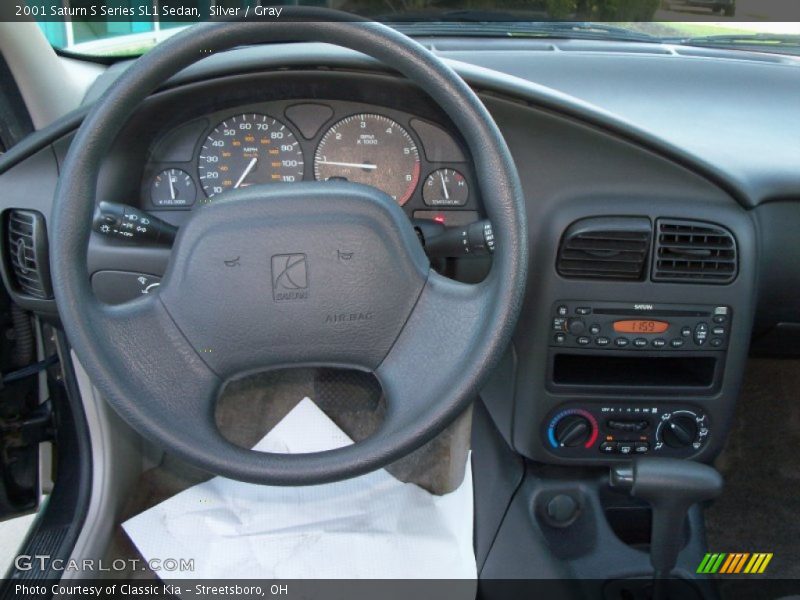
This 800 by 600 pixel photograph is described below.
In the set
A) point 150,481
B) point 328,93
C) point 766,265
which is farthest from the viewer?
point 150,481

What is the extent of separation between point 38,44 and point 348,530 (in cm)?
119

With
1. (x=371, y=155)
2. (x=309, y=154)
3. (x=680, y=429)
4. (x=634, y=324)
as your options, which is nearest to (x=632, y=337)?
(x=634, y=324)

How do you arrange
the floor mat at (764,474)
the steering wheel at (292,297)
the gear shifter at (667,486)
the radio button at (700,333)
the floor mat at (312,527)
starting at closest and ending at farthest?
the steering wheel at (292,297) < the gear shifter at (667,486) < the radio button at (700,333) < the floor mat at (312,527) < the floor mat at (764,474)

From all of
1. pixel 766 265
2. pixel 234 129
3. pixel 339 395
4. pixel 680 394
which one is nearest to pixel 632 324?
pixel 680 394

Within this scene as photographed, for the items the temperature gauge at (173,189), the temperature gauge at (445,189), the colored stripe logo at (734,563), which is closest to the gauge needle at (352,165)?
the temperature gauge at (445,189)

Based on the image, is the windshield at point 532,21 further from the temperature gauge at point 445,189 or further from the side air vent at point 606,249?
the side air vent at point 606,249

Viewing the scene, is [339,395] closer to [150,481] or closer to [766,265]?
[150,481]

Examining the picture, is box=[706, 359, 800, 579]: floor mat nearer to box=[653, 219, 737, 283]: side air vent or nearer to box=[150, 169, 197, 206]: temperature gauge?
box=[653, 219, 737, 283]: side air vent

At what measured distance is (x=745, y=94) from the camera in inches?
79.6

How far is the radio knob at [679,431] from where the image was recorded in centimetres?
160

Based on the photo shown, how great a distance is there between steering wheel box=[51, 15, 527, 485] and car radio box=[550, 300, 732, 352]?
39 cm

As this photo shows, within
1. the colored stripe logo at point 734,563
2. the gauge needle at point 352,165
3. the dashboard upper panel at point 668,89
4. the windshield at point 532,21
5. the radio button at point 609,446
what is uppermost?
the windshield at point 532,21

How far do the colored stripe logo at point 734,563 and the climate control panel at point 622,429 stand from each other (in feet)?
0.91

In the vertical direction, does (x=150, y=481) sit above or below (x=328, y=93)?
below
